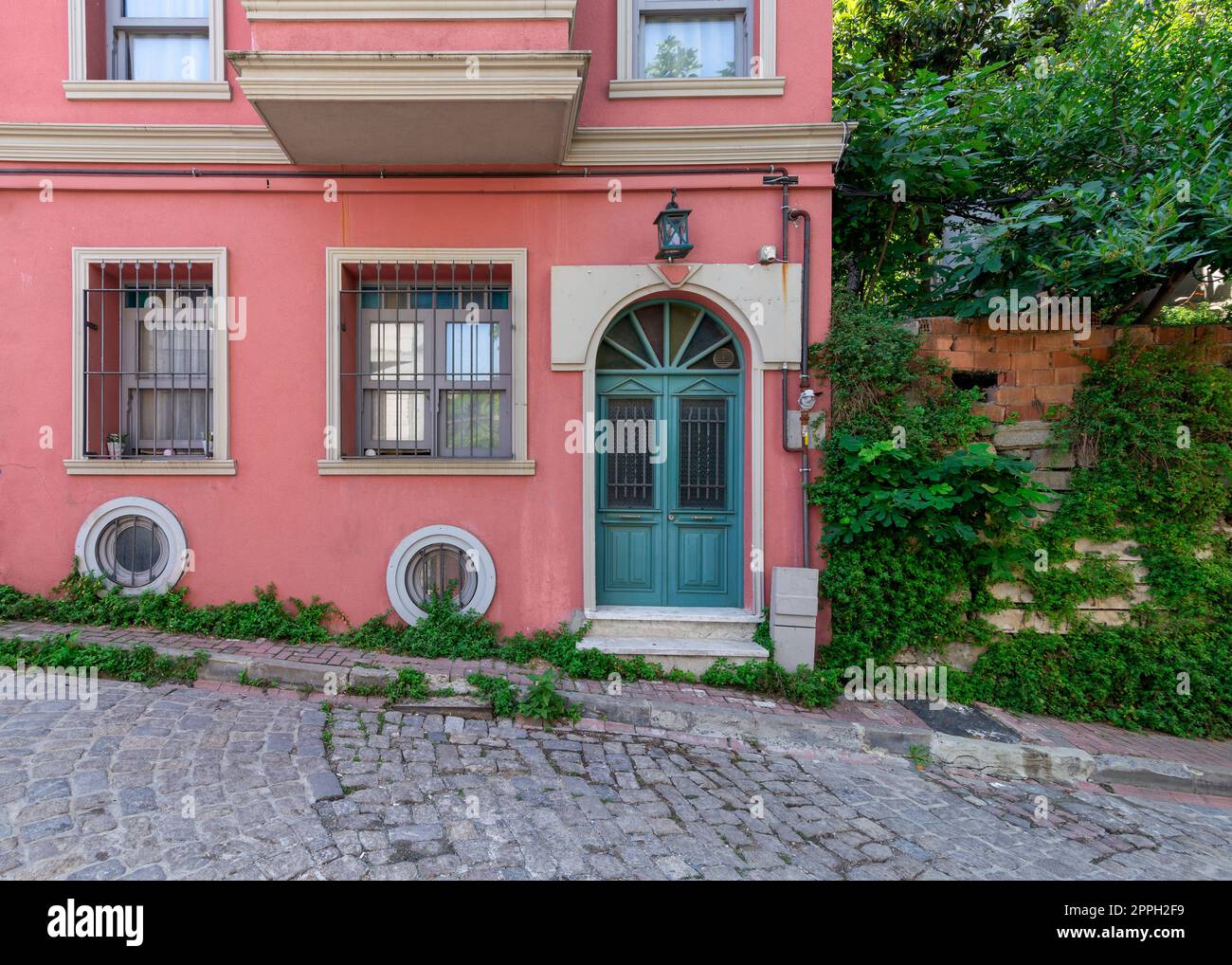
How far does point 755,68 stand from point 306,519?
5861 millimetres

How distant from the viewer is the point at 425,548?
5.50 meters

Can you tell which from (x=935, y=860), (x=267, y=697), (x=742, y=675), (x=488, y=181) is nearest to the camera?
(x=935, y=860)

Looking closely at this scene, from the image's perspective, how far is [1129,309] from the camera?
5547 millimetres

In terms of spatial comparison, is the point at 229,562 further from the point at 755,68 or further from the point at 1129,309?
the point at 1129,309

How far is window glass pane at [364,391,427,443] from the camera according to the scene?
19.1 ft

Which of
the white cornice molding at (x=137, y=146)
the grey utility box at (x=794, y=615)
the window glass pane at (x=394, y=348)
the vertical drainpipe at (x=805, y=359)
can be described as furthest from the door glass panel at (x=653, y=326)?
the white cornice molding at (x=137, y=146)

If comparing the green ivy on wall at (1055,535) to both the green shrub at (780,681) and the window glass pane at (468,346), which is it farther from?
the window glass pane at (468,346)

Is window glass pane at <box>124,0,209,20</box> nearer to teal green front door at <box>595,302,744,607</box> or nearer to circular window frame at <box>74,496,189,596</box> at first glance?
circular window frame at <box>74,496,189,596</box>

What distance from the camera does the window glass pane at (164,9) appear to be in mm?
5711

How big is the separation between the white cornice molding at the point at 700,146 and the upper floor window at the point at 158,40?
382cm

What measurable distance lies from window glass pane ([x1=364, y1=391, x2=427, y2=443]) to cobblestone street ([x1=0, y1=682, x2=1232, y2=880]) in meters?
2.56

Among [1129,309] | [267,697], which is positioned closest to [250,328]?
[267,697]

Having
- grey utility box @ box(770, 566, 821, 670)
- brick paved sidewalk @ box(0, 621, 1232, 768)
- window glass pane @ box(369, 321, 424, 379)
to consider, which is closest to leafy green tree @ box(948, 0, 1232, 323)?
grey utility box @ box(770, 566, 821, 670)

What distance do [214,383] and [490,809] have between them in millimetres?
4604
